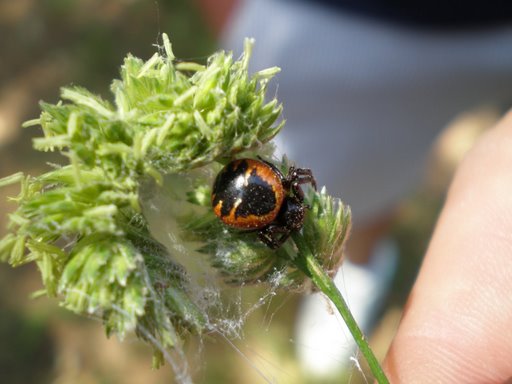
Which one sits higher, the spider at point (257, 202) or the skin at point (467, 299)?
the spider at point (257, 202)

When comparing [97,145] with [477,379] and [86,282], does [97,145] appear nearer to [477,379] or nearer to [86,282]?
[86,282]

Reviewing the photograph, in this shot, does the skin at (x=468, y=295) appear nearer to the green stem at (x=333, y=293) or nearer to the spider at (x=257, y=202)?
the green stem at (x=333, y=293)

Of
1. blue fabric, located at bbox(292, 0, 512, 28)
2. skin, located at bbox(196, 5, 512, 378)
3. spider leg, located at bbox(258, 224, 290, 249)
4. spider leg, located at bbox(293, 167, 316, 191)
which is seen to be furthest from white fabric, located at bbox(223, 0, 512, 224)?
spider leg, located at bbox(258, 224, 290, 249)

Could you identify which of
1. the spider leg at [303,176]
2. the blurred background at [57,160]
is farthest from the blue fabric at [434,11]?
the spider leg at [303,176]

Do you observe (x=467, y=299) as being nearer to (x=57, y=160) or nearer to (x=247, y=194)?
(x=247, y=194)

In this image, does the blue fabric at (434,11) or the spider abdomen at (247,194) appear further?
the blue fabric at (434,11)

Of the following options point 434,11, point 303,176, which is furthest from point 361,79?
point 303,176

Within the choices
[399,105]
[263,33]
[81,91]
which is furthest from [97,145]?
[399,105]
